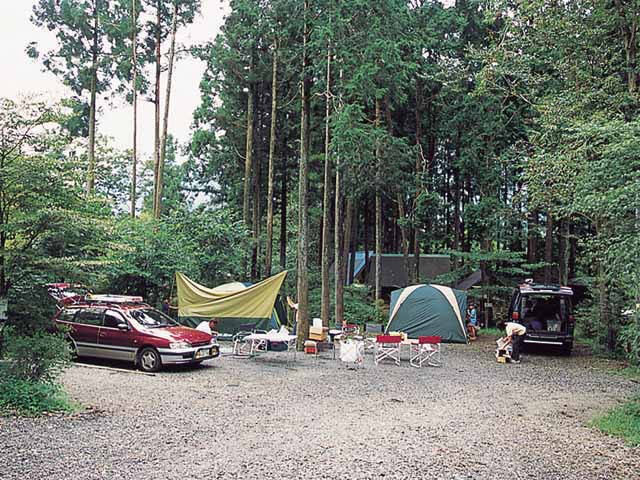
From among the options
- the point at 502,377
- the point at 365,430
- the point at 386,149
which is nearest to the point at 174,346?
the point at 365,430

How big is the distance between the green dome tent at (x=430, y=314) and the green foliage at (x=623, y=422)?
839 centimetres

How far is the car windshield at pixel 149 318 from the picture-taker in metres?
11.0

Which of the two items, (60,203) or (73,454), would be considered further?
(60,203)

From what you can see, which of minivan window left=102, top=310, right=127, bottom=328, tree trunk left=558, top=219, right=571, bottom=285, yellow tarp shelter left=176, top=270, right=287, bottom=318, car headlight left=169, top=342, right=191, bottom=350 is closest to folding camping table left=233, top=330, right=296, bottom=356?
yellow tarp shelter left=176, top=270, right=287, bottom=318

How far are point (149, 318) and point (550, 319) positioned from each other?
10.3 metres

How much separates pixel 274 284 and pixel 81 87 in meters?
12.4

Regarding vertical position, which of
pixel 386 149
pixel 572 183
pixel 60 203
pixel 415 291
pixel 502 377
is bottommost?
pixel 502 377

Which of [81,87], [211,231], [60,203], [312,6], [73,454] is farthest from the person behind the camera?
[81,87]

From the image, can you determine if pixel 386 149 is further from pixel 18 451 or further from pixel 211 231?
pixel 18 451

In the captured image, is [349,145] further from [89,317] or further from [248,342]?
[89,317]

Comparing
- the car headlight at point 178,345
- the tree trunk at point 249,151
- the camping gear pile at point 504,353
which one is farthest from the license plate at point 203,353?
the tree trunk at point 249,151

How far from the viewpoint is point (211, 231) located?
1883 cm

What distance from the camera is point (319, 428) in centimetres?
652

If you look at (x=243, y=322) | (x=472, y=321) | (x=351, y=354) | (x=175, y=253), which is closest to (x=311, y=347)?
(x=351, y=354)
